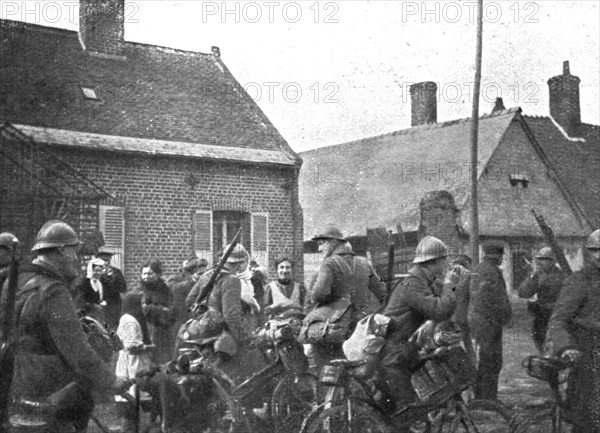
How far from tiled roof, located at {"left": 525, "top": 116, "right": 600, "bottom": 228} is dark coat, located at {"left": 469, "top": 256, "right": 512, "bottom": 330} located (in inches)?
762

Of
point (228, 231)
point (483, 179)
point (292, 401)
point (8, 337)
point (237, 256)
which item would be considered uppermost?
point (483, 179)

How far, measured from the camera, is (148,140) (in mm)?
17078

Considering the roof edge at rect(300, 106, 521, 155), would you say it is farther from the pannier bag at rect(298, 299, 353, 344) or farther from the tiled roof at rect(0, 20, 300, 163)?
the pannier bag at rect(298, 299, 353, 344)

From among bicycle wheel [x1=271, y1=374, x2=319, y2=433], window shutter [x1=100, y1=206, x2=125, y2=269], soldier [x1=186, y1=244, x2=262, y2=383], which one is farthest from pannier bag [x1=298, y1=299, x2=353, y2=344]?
window shutter [x1=100, y1=206, x2=125, y2=269]

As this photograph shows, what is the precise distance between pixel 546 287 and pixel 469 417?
13.1 feet

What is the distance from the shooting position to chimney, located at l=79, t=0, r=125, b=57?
60.4 ft

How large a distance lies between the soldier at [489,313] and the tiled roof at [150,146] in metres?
9.84

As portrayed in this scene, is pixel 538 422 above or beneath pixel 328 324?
beneath

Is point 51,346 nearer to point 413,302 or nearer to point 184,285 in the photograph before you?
point 413,302

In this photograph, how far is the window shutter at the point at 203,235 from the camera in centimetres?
1719

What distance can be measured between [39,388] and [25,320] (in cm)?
40

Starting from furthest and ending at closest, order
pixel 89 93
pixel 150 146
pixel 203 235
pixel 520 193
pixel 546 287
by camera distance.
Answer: pixel 520 193 → pixel 89 93 → pixel 203 235 → pixel 150 146 → pixel 546 287

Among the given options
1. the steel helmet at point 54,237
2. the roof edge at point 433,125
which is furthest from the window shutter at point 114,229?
the roof edge at point 433,125

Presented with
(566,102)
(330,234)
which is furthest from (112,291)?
(566,102)
